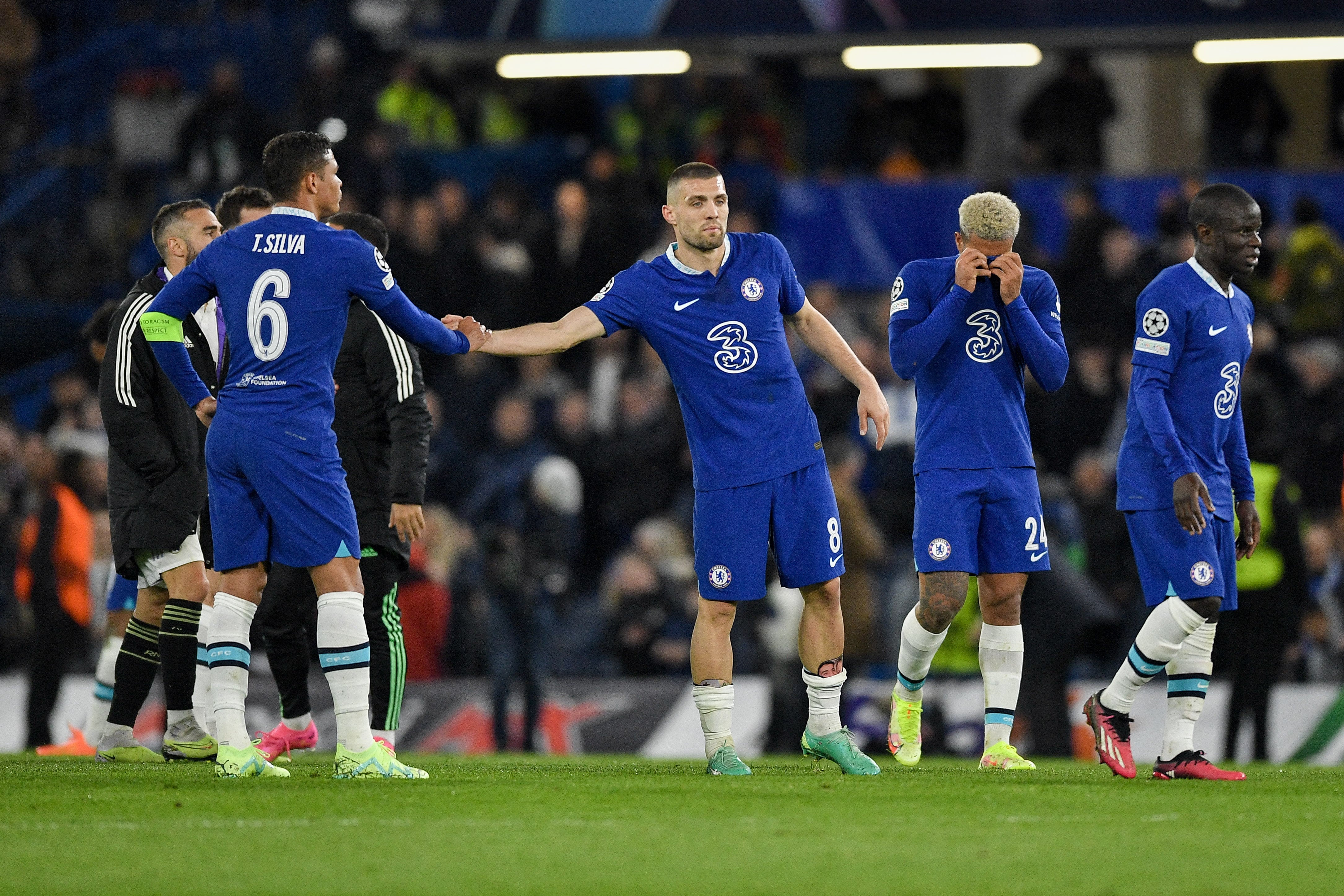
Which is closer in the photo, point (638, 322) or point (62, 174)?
point (638, 322)

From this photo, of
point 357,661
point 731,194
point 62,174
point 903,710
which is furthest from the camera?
point 62,174

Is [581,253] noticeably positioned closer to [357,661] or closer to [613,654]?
[613,654]

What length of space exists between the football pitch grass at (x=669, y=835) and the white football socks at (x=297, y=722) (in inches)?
42.1

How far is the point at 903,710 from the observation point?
8.75 metres

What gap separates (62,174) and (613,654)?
10135mm

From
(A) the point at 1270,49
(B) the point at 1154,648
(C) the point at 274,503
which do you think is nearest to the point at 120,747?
(C) the point at 274,503

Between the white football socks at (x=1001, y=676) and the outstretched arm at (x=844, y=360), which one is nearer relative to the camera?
the outstretched arm at (x=844, y=360)

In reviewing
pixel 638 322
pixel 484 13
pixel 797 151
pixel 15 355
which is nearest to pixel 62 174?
pixel 15 355

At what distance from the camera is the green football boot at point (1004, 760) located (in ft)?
27.9

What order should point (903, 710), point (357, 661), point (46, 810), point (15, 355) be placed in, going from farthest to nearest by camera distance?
point (15, 355) → point (903, 710) → point (357, 661) → point (46, 810)

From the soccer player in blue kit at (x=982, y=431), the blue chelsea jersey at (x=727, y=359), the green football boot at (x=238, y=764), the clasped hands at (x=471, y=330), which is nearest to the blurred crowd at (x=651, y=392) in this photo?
the soccer player in blue kit at (x=982, y=431)

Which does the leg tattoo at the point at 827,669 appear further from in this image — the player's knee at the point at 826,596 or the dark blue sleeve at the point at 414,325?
the dark blue sleeve at the point at 414,325

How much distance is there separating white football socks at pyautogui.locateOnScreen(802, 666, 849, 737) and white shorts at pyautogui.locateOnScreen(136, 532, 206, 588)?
2917mm

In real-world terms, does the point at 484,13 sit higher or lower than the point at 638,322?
higher
